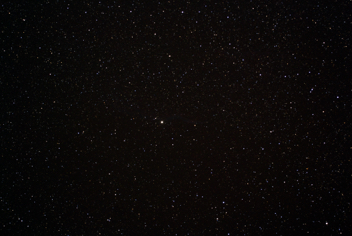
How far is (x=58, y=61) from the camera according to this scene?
32 cm

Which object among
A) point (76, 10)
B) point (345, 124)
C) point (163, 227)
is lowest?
point (163, 227)

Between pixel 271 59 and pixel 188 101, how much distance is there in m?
0.12

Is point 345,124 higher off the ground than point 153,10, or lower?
lower

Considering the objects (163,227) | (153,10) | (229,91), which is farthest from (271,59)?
(163,227)

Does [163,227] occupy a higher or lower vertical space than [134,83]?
lower

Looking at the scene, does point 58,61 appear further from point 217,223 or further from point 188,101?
point 217,223

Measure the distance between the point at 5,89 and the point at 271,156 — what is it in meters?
0.37

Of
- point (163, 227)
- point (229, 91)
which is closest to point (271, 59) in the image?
point (229, 91)

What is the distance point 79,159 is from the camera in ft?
1.07

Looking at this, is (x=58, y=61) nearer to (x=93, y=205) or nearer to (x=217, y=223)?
(x=93, y=205)

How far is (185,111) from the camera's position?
32cm

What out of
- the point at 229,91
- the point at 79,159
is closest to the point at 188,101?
the point at 229,91

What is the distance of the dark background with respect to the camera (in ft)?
1.04

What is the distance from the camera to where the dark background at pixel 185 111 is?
32 centimetres
